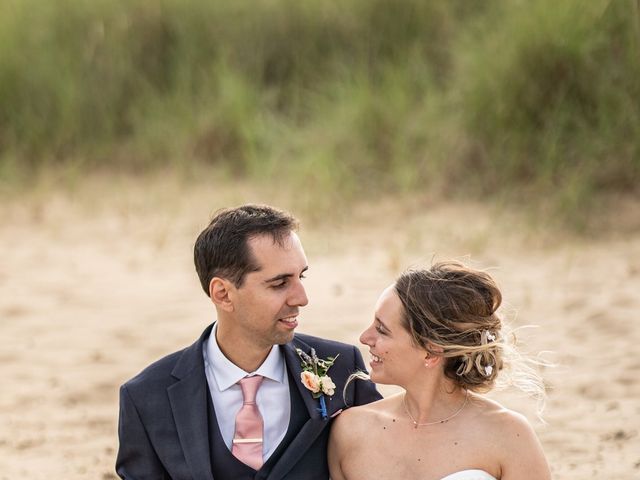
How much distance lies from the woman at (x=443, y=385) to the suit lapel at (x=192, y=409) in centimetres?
52

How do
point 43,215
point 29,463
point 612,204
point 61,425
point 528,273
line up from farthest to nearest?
point 43,215 → point 612,204 → point 528,273 → point 61,425 → point 29,463

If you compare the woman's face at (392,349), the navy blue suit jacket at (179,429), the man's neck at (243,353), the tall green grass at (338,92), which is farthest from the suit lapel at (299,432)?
the tall green grass at (338,92)

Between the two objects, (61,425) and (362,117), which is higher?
(362,117)

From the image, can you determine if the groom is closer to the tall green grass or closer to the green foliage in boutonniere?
the green foliage in boutonniere

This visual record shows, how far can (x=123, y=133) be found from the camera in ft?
39.0

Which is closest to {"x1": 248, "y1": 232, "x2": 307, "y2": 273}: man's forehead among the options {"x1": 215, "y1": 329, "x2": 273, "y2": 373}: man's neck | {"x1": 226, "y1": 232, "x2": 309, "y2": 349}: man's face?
{"x1": 226, "y1": 232, "x2": 309, "y2": 349}: man's face

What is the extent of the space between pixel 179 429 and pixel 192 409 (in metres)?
0.08

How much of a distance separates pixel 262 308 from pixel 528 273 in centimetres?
470

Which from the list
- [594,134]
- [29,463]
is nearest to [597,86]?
[594,134]

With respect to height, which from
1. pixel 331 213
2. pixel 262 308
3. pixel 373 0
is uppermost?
pixel 373 0

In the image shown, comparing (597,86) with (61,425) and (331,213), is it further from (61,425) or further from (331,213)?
(61,425)

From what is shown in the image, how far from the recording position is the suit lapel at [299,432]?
13.3ft

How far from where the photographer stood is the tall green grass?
385 inches

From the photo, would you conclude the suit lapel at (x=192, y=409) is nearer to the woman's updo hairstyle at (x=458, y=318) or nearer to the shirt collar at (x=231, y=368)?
the shirt collar at (x=231, y=368)
